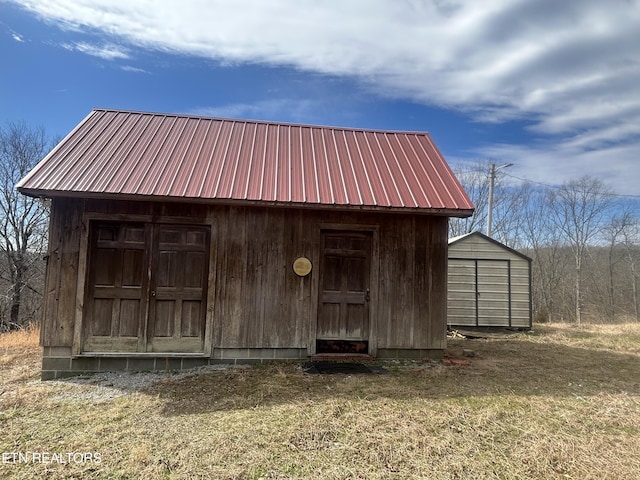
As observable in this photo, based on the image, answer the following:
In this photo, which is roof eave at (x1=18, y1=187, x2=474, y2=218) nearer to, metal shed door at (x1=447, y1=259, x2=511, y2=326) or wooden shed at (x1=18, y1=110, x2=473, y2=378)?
wooden shed at (x1=18, y1=110, x2=473, y2=378)

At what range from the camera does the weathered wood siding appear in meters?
5.36

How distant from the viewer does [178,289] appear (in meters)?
5.63

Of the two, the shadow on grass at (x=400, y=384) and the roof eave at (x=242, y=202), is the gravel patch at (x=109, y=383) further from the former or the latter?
the roof eave at (x=242, y=202)

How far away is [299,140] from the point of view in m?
7.24

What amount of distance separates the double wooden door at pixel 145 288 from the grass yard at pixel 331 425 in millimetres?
707

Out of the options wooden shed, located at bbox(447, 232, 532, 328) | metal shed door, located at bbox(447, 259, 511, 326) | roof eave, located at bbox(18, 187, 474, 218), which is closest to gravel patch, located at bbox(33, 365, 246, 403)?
roof eave, located at bbox(18, 187, 474, 218)

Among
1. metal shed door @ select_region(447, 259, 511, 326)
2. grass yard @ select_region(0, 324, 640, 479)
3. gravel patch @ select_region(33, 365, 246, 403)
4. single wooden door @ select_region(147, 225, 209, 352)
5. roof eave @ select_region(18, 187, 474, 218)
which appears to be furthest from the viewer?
metal shed door @ select_region(447, 259, 511, 326)

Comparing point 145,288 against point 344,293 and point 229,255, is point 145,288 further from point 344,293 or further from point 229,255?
point 344,293

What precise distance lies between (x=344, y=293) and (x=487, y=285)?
6.17 meters

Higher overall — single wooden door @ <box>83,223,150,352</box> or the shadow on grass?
single wooden door @ <box>83,223,150,352</box>

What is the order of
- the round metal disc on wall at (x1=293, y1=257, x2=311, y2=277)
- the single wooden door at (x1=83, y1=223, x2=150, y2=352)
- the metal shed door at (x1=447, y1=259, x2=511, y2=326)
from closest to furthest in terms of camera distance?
the single wooden door at (x1=83, y1=223, x2=150, y2=352)
the round metal disc on wall at (x1=293, y1=257, x2=311, y2=277)
the metal shed door at (x1=447, y1=259, x2=511, y2=326)

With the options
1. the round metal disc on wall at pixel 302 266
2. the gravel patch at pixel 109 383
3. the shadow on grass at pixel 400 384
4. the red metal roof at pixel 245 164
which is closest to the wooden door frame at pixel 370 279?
the round metal disc on wall at pixel 302 266

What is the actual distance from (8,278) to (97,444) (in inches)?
712

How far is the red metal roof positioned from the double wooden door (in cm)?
69
